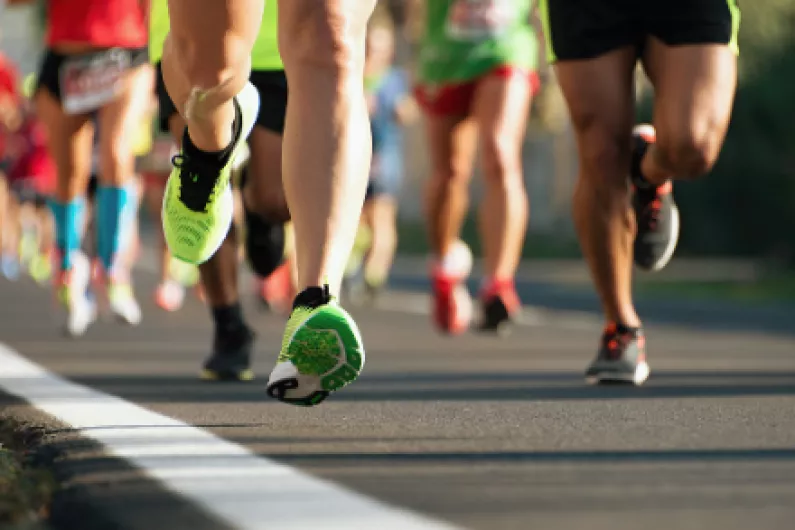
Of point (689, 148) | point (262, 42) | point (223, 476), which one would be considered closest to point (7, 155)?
point (262, 42)

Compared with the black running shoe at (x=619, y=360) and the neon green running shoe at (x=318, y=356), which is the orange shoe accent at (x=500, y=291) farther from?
the neon green running shoe at (x=318, y=356)

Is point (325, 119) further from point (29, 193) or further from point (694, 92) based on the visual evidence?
point (29, 193)

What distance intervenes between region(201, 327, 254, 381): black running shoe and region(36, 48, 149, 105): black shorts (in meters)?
2.89

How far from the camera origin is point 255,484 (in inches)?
134

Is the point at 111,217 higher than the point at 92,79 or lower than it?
lower

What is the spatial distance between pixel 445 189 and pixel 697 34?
12.0 ft

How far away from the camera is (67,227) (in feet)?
30.3

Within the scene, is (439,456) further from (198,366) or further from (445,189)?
(445,189)

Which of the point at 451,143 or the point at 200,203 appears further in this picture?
the point at 451,143

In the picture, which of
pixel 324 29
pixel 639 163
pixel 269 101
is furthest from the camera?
pixel 269 101

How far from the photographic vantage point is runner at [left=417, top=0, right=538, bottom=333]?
8836 mm

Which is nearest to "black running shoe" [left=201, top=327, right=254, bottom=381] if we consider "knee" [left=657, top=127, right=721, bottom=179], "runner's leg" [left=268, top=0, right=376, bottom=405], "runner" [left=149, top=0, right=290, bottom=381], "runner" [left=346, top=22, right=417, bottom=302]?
"runner" [left=149, top=0, right=290, bottom=381]

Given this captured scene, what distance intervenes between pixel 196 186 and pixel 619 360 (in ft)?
4.61

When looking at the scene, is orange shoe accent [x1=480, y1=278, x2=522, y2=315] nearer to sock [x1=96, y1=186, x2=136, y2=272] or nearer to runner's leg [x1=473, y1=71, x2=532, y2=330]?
runner's leg [x1=473, y1=71, x2=532, y2=330]
